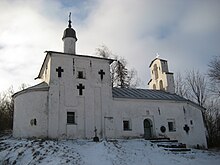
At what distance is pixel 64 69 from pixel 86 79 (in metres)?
2.02

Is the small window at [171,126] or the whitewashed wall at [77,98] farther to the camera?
the small window at [171,126]

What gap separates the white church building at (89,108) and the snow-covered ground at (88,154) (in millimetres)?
2047

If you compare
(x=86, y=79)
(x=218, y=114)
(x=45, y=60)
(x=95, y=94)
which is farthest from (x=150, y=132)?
(x=218, y=114)

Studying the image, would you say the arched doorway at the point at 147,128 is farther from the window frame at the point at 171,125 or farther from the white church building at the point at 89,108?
the window frame at the point at 171,125

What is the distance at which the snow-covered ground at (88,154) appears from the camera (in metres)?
13.1

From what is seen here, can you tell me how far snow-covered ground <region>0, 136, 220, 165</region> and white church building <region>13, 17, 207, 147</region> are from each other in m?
2.05

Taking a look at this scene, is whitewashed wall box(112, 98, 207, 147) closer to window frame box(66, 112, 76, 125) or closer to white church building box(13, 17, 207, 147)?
white church building box(13, 17, 207, 147)

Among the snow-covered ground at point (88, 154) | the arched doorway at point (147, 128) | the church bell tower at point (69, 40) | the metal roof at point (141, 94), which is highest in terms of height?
the church bell tower at point (69, 40)

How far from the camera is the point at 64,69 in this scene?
2017 cm

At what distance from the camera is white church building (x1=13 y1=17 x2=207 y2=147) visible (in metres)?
18.5

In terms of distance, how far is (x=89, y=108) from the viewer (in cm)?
1977

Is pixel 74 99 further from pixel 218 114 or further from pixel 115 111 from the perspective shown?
pixel 218 114

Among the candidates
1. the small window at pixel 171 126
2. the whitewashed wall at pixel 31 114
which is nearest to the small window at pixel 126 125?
the small window at pixel 171 126

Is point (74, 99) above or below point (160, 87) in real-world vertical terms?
below
